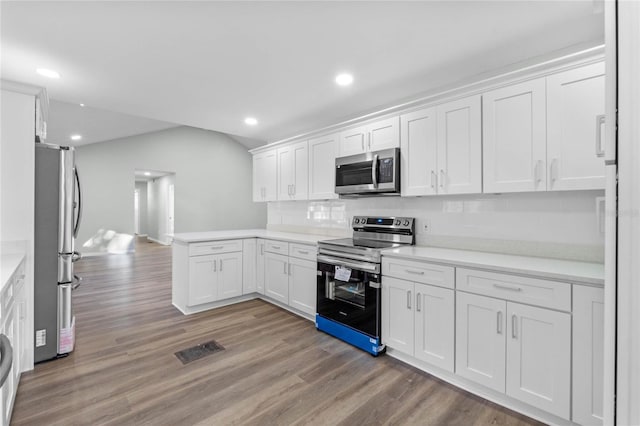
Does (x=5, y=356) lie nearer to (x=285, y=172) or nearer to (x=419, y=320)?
(x=419, y=320)

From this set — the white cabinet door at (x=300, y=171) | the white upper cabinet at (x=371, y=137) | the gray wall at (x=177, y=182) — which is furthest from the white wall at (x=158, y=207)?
the white upper cabinet at (x=371, y=137)

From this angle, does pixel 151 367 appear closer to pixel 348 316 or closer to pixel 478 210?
pixel 348 316

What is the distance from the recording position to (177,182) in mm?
8617

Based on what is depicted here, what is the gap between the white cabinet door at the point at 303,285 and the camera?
3.28m

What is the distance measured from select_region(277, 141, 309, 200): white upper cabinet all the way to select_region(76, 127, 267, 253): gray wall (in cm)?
538

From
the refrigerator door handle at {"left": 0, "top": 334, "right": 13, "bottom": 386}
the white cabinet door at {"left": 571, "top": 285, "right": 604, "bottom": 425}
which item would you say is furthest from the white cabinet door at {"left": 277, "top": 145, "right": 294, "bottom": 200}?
the refrigerator door handle at {"left": 0, "top": 334, "right": 13, "bottom": 386}

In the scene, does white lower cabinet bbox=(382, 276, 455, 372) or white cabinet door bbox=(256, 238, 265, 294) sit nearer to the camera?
white lower cabinet bbox=(382, 276, 455, 372)

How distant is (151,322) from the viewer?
3.33m

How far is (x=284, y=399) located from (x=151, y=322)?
6.85 ft

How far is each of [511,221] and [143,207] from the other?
1363cm

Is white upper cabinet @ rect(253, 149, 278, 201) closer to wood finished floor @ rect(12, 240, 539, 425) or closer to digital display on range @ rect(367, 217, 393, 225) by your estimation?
digital display on range @ rect(367, 217, 393, 225)

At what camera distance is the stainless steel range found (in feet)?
8.47

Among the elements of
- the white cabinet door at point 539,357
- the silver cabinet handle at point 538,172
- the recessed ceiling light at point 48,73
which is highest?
the recessed ceiling light at point 48,73

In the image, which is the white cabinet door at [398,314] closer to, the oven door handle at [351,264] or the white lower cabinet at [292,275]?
the oven door handle at [351,264]
